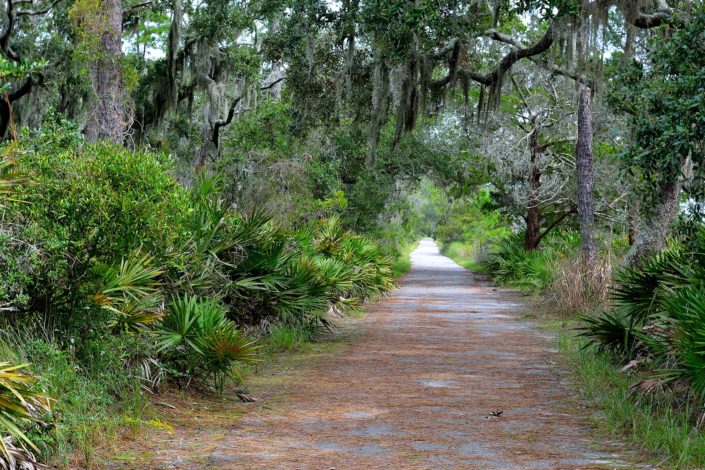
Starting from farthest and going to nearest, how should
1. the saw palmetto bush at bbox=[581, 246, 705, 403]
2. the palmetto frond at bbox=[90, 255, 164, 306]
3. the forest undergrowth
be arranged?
the palmetto frond at bbox=[90, 255, 164, 306]
the saw palmetto bush at bbox=[581, 246, 705, 403]
the forest undergrowth

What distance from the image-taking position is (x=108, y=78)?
576 inches

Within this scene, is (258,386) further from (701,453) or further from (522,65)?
(522,65)

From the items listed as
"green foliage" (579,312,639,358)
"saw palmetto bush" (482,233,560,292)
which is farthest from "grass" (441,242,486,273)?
"green foliage" (579,312,639,358)

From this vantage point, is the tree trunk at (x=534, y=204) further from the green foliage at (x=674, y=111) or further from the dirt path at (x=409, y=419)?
the green foliage at (x=674, y=111)

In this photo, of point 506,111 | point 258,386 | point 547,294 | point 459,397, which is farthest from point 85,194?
point 506,111

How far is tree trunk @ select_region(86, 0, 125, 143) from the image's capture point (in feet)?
47.1

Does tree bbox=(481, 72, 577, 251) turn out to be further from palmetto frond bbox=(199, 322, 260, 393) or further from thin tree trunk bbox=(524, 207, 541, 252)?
palmetto frond bbox=(199, 322, 260, 393)

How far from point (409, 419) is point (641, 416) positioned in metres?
1.93

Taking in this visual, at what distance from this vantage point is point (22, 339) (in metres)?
5.75

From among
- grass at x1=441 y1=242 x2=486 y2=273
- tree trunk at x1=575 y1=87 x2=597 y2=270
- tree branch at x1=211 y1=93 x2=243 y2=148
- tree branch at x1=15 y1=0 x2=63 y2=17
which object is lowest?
grass at x1=441 y1=242 x2=486 y2=273

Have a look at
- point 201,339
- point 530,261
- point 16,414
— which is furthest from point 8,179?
point 530,261

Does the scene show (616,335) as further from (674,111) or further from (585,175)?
(585,175)

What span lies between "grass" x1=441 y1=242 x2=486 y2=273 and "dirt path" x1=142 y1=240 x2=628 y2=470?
85.6 ft

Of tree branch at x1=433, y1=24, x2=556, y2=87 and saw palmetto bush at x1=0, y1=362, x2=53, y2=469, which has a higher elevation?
tree branch at x1=433, y1=24, x2=556, y2=87
